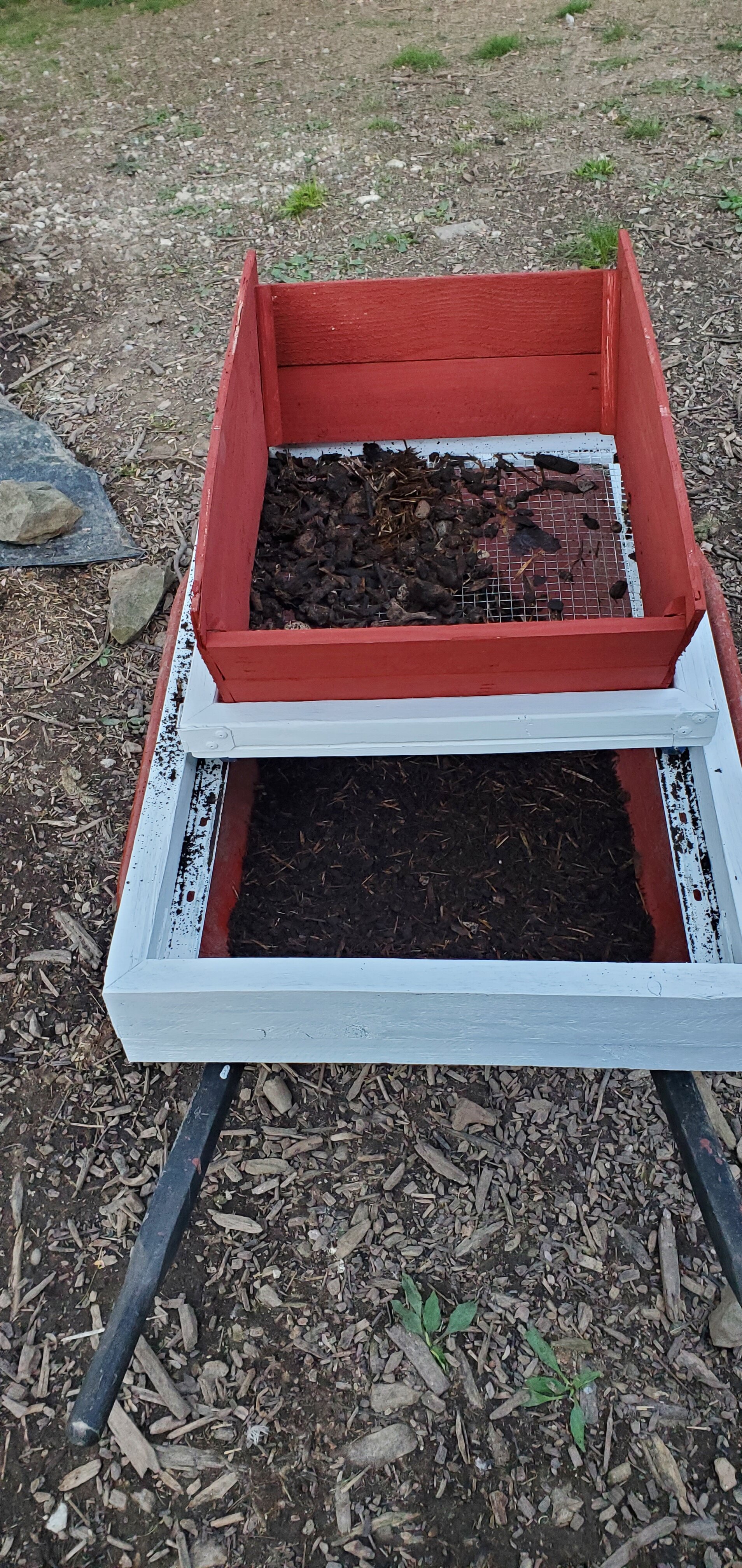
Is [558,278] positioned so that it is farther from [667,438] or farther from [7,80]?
[7,80]

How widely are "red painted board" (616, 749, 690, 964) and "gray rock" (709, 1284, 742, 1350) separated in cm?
75

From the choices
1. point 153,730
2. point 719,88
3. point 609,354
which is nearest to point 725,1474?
point 153,730

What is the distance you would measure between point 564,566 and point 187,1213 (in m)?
1.77

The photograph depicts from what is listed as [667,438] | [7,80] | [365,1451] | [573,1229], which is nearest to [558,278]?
[667,438]

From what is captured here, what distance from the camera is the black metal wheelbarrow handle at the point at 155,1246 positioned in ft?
5.41

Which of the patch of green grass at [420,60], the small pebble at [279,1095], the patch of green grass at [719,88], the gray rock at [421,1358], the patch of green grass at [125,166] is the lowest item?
the gray rock at [421,1358]

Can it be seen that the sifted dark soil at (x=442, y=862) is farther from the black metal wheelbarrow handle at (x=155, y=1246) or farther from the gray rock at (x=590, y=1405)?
the gray rock at (x=590, y=1405)

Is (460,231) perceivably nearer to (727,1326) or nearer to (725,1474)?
(727,1326)

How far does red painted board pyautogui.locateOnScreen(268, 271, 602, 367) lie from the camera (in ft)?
8.11

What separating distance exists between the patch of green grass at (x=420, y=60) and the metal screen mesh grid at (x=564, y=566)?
5789mm

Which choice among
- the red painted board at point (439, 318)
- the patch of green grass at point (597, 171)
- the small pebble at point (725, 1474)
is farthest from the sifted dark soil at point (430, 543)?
the patch of green grass at point (597, 171)

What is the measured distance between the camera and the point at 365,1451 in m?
2.01

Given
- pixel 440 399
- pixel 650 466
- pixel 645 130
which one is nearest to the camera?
pixel 650 466

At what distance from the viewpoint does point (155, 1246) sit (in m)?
1.81
